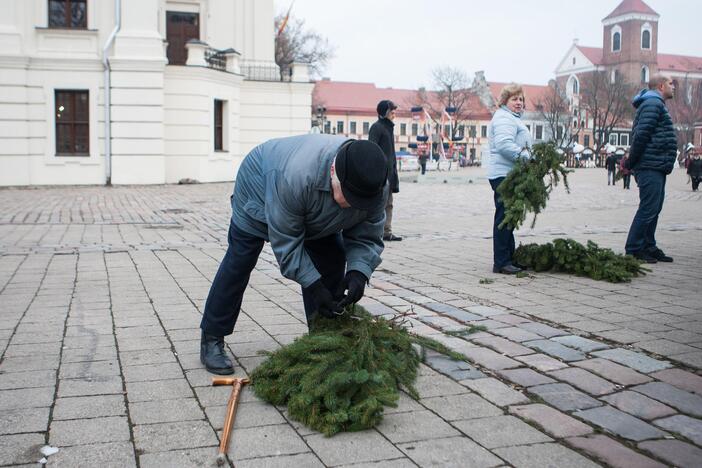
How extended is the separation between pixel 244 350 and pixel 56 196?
17.5 meters

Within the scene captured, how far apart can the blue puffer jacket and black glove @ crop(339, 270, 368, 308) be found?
5793 millimetres

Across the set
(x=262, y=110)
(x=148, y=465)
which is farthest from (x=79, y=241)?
(x=262, y=110)

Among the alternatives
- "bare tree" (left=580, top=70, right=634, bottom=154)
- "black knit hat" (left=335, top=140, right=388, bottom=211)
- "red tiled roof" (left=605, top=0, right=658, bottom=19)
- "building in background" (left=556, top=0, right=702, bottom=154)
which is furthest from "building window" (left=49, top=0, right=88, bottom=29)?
"red tiled roof" (left=605, top=0, right=658, bottom=19)

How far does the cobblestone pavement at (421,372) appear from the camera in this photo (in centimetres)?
336

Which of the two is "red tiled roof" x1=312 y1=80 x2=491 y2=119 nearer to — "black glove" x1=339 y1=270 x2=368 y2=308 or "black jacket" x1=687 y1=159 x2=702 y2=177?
"black jacket" x1=687 y1=159 x2=702 y2=177

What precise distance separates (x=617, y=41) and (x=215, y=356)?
129 metres

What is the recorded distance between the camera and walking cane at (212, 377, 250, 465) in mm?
3280

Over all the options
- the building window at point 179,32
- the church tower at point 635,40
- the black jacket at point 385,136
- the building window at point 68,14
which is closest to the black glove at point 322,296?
the black jacket at point 385,136

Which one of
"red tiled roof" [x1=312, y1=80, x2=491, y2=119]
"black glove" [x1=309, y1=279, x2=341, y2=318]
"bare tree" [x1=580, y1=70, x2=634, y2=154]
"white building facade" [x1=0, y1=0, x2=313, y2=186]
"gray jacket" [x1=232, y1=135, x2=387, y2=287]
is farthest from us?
"red tiled roof" [x1=312, y1=80, x2=491, y2=119]

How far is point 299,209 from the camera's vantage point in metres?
3.83

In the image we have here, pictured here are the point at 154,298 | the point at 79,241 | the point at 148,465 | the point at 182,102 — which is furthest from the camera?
the point at 182,102

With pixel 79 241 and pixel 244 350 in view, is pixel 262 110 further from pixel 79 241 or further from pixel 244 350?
pixel 244 350

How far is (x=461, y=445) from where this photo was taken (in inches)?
134

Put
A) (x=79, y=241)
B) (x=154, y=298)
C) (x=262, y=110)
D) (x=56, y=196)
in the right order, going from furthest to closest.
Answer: (x=262, y=110) → (x=56, y=196) → (x=79, y=241) → (x=154, y=298)
